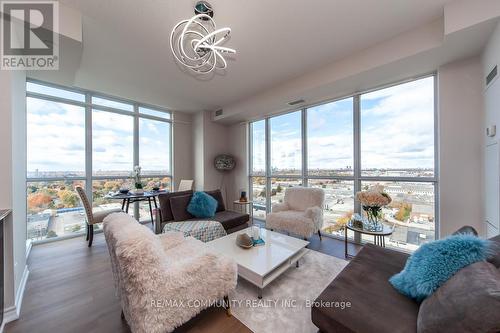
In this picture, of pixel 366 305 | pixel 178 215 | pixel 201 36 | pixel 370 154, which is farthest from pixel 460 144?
pixel 178 215

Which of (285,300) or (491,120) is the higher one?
(491,120)

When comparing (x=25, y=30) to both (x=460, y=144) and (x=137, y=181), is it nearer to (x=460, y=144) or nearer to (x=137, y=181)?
(x=137, y=181)

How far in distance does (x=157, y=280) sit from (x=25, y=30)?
267 centimetres

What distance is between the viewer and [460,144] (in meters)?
2.27

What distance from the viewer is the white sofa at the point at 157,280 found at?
110 centimetres

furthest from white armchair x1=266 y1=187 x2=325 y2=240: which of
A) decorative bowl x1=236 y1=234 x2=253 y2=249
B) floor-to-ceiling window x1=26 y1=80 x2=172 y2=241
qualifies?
floor-to-ceiling window x1=26 y1=80 x2=172 y2=241

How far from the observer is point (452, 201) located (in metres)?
2.32

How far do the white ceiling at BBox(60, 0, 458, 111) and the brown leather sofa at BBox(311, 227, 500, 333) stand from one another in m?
2.21

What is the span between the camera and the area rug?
1.49 metres

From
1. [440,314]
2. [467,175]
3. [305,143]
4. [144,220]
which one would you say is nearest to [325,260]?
[440,314]

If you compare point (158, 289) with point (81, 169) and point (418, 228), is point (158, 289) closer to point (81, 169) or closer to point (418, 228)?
point (418, 228)

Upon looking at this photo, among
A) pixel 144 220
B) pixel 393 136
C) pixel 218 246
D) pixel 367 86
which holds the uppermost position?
pixel 367 86

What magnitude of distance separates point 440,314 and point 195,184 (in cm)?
500

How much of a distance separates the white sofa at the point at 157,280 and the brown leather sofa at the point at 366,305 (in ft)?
2.38
